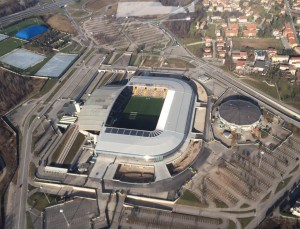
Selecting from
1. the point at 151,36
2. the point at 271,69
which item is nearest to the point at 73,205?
the point at 271,69

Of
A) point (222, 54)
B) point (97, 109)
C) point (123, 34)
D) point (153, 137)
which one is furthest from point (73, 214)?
point (123, 34)

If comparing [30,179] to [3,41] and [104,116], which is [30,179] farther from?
[3,41]

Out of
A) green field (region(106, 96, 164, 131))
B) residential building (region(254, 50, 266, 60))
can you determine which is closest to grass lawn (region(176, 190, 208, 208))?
green field (region(106, 96, 164, 131))

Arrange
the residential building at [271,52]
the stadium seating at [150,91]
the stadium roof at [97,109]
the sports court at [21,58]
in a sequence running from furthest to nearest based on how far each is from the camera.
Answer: the sports court at [21,58], the residential building at [271,52], the stadium seating at [150,91], the stadium roof at [97,109]

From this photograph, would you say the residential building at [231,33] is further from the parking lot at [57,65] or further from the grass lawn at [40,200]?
the grass lawn at [40,200]

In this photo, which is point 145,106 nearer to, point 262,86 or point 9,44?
point 262,86

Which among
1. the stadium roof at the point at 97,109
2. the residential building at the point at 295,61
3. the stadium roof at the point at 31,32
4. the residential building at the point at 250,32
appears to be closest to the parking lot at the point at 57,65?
the stadium roof at the point at 31,32

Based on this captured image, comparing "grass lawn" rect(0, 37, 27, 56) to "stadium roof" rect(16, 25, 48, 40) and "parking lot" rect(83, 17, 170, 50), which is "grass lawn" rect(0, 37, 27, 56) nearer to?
"stadium roof" rect(16, 25, 48, 40)
